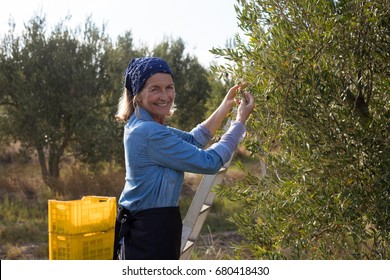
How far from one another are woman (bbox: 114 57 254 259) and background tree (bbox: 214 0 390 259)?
0.27 meters

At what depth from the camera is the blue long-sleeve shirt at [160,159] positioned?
3.42 metres

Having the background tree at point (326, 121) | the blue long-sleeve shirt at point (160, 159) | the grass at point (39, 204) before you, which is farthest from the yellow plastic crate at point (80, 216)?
the grass at point (39, 204)

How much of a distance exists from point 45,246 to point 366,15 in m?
10.1

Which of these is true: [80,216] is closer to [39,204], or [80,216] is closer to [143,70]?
[143,70]

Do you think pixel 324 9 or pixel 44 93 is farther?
pixel 44 93

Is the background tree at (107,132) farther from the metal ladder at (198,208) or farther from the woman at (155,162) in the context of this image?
the woman at (155,162)

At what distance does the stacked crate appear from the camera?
4.06 metres

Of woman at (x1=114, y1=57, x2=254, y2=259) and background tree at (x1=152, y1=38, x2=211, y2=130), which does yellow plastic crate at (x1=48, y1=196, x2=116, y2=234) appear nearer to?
woman at (x1=114, y1=57, x2=254, y2=259)

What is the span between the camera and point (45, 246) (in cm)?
1209

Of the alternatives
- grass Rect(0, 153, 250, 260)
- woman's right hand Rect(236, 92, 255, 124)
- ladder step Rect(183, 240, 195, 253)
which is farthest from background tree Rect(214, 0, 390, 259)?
grass Rect(0, 153, 250, 260)

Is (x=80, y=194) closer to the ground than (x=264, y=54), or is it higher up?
closer to the ground

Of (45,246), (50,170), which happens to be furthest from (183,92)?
(45,246)

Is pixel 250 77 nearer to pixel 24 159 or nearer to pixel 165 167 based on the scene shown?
pixel 165 167

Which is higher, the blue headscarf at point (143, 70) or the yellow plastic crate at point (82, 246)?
the blue headscarf at point (143, 70)
